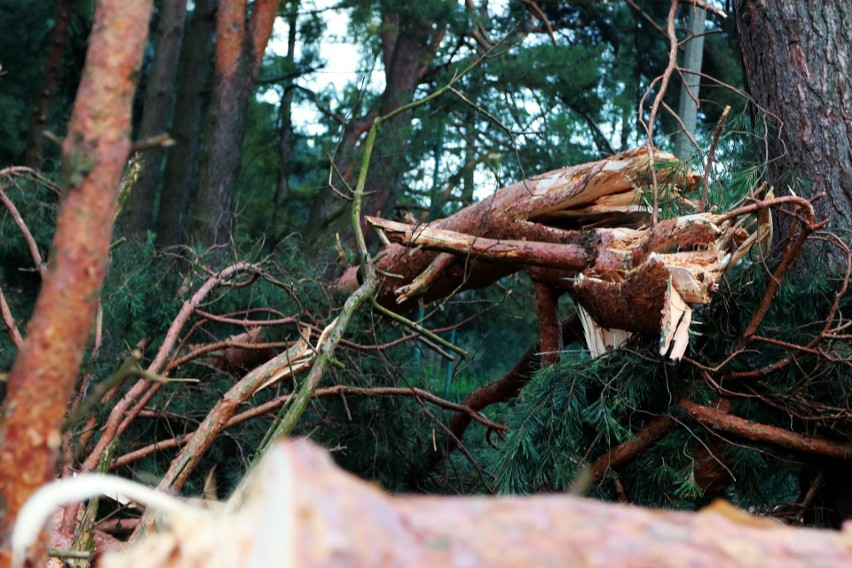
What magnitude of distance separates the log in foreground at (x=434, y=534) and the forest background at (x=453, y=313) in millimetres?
441

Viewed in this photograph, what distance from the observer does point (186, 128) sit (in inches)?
325

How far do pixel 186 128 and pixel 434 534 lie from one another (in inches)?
313

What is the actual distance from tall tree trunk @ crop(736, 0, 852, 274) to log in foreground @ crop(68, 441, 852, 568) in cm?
238

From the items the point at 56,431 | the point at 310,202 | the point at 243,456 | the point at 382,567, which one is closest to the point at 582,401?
the point at 243,456

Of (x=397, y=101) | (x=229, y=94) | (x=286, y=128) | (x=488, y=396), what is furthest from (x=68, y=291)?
(x=286, y=128)

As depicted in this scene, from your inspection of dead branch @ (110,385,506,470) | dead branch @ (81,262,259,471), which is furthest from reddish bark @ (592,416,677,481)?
dead branch @ (81,262,259,471)

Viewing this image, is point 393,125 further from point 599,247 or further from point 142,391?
point 599,247

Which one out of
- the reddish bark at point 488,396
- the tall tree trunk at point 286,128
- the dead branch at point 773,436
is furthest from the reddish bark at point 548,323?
the tall tree trunk at point 286,128

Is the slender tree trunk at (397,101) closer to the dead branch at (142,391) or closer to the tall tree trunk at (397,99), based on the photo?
the tall tree trunk at (397,99)

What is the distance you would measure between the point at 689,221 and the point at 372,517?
2.10 metres

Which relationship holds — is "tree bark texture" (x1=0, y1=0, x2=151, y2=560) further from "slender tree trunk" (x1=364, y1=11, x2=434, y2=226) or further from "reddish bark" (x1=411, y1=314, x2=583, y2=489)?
"slender tree trunk" (x1=364, y1=11, x2=434, y2=226)

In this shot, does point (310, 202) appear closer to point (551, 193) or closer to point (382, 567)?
point (551, 193)

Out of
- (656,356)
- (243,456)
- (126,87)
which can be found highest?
(126,87)

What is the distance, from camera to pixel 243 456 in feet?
13.4
